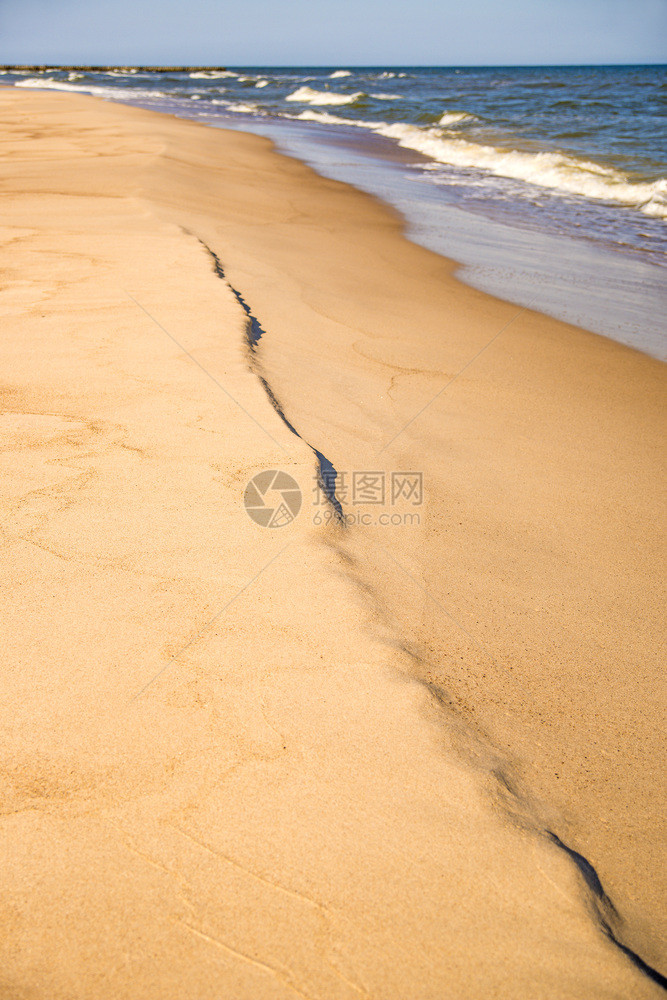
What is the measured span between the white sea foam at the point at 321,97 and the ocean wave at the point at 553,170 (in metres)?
12.1

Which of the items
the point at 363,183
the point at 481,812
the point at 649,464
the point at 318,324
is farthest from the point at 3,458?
the point at 363,183

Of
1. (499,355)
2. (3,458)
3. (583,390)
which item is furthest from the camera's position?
(499,355)

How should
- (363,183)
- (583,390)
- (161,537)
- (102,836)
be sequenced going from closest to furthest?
(102,836)
(161,537)
(583,390)
(363,183)

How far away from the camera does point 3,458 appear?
2.10 m

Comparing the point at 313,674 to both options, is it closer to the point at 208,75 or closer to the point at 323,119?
the point at 323,119

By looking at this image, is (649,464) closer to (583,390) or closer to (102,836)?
(583,390)

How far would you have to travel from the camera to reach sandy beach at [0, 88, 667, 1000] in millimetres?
1075

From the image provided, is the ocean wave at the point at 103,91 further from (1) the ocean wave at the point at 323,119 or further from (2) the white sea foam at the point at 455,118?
(2) the white sea foam at the point at 455,118

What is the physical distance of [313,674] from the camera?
1480mm

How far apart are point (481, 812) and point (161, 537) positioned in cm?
109

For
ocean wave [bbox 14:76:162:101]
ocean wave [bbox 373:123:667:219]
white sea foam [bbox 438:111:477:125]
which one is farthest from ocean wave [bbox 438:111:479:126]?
ocean wave [bbox 14:76:162:101]

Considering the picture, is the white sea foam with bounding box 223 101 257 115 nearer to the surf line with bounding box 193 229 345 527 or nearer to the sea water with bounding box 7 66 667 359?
the sea water with bounding box 7 66 667 359

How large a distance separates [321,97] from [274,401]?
29.1 meters

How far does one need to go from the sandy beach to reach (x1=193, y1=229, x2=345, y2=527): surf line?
30 millimetres
